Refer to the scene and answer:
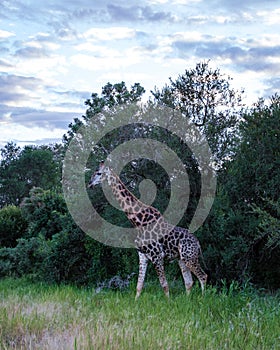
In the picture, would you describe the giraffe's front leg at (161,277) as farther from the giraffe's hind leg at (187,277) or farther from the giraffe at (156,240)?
the giraffe's hind leg at (187,277)

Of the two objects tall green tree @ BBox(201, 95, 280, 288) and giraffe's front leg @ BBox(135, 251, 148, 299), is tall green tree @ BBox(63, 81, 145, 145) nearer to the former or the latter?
tall green tree @ BBox(201, 95, 280, 288)

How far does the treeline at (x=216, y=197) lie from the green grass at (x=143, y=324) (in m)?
2.28

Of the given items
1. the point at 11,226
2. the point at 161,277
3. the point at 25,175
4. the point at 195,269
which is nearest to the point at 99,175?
the point at 161,277

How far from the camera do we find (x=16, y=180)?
142 feet

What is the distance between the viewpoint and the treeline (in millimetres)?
12422

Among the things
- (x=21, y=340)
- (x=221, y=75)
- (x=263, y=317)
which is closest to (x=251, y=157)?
(x=221, y=75)

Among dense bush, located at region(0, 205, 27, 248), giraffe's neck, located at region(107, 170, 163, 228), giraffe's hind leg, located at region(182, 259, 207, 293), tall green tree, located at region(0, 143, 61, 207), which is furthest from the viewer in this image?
tall green tree, located at region(0, 143, 61, 207)

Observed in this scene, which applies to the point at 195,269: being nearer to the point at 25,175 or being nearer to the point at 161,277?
the point at 161,277

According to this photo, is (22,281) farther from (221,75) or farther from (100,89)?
(221,75)

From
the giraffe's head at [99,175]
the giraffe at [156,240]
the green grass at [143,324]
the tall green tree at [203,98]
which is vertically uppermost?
the tall green tree at [203,98]

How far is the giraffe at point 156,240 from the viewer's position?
10758 mm

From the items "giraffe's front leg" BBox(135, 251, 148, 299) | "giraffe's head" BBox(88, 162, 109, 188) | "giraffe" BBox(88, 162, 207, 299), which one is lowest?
"giraffe's front leg" BBox(135, 251, 148, 299)

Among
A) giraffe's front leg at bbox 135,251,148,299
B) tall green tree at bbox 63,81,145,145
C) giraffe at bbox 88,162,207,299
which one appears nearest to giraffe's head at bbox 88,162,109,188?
giraffe at bbox 88,162,207,299

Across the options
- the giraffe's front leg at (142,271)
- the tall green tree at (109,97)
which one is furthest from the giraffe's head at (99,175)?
the tall green tree at (109,97)
